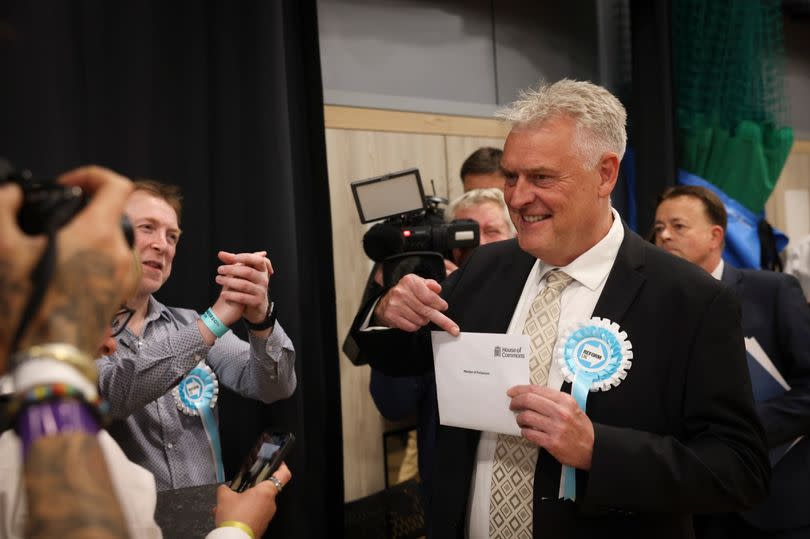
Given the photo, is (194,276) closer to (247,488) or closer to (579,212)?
(247,488)

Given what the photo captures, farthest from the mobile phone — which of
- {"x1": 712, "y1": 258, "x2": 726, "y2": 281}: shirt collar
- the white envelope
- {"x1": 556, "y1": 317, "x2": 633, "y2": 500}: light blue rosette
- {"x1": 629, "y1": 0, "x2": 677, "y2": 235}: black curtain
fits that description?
{"x1": 629, "y1": 0, "x2": 677, "y2": 235}: black curtain

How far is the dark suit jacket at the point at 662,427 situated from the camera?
1.29 m

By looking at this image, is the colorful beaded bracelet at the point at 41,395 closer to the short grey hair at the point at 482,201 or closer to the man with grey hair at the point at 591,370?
the man with grey hair at the point at 591,370

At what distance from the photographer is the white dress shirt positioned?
4.82 ft

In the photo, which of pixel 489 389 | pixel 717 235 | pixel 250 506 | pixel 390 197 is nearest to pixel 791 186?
pixel 717 235

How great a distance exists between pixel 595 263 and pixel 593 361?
0.23 meters

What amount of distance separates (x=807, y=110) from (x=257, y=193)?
4.75 m

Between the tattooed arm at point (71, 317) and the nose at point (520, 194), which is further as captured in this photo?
the nose at point (520, 194)

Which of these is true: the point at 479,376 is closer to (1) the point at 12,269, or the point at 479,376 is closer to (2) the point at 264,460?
(2) the point at 264,460

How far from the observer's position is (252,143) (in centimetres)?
244

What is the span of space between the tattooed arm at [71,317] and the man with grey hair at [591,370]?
2.69 ft

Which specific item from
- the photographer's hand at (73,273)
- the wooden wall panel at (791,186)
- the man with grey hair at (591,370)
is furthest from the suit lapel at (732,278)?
the wooden wall panel at (791,186)

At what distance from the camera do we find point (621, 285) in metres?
1.45

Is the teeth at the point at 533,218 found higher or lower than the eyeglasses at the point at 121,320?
higher
